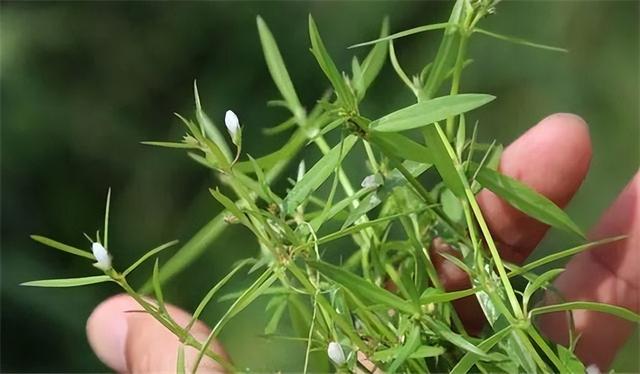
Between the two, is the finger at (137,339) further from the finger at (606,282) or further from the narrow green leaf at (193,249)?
the finger at (606,282)

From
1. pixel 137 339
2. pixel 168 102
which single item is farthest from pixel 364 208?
pixel 168 102

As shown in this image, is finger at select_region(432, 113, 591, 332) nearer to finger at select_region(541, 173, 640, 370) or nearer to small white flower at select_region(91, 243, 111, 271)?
finger at select_region(541, 173, 640, 370)

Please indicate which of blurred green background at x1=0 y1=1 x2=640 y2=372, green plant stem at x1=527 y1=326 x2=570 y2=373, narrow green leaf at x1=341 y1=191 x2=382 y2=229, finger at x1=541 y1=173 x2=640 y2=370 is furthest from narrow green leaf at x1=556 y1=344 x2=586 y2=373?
blurred green background at x1=0 y1=1 x2=640 y2=372

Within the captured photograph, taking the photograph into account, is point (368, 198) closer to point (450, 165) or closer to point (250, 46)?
point (450, 165)

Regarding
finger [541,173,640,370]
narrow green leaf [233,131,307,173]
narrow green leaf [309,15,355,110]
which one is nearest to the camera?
narrow green leaf [309,15,355,110]

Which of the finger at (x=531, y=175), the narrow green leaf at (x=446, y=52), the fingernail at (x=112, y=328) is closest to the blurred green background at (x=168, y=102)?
the fingernail at (x=112, y=328)
